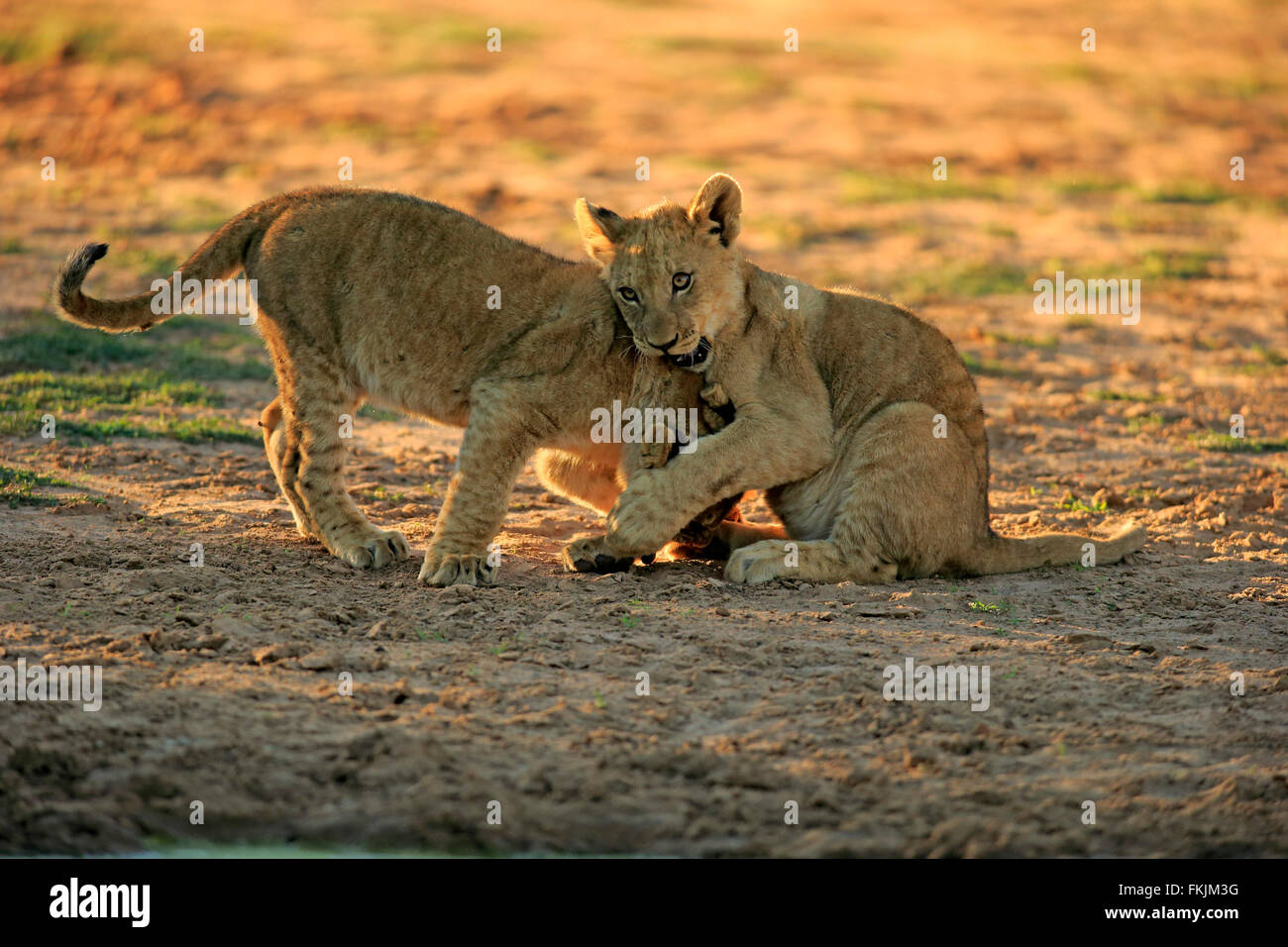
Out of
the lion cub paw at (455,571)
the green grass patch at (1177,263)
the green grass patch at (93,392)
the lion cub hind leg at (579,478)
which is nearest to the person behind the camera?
the lion cub paw at (455,571)

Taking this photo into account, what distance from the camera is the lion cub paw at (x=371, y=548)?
23.3 feet

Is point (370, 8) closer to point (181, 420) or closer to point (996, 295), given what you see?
point (996, 295)

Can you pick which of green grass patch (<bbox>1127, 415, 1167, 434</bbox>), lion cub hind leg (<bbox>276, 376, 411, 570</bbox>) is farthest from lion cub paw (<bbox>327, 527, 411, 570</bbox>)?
green grass patch (<bbox>1127, 415, 1167, 434</bbox>)

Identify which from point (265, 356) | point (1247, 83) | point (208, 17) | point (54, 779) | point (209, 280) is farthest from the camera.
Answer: point (208, 17)

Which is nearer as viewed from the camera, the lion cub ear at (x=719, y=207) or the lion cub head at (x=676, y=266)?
the lion cub head at (x=676, y=266)

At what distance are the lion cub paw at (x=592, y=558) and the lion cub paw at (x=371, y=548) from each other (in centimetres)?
87

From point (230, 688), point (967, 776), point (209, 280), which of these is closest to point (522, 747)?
point (230, 688)

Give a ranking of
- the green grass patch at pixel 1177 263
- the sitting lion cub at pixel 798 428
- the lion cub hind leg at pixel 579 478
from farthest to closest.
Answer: the green grass patch at pixel 1177 263, the lion cub hind leg at pixel 579 478, the sitting lion cub at pixel 798 428

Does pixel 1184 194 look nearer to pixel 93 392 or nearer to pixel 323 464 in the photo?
pixel 93 392

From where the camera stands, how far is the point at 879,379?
24.2ft

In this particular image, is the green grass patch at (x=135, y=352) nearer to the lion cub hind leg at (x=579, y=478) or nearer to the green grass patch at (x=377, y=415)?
the green grass patch at (x=377, y=415)

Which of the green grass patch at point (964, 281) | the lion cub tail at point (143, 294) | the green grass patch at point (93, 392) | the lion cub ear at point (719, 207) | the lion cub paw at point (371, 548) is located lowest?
the lion cub paw at point (371, 548)

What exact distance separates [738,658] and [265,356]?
23.7 feet

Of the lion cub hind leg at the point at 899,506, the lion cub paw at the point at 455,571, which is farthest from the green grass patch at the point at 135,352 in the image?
the lion cub hind leg at the point at 899,506
